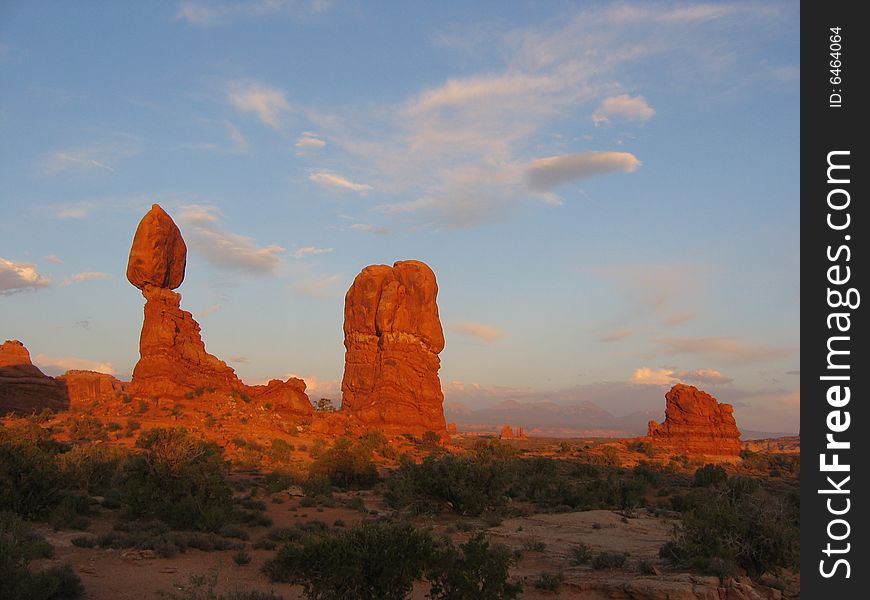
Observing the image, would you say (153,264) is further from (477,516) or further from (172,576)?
(172,576)

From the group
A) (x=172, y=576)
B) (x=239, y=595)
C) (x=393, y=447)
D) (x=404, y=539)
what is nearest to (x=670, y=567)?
(x=404, y=539)

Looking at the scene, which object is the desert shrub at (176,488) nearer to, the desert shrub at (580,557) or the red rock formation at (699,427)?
the desert shrub at (580,557)

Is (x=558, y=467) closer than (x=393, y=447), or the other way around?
(x=558, y=467)

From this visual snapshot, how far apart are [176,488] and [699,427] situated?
52.9m

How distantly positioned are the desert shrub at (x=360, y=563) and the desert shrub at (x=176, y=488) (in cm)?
840

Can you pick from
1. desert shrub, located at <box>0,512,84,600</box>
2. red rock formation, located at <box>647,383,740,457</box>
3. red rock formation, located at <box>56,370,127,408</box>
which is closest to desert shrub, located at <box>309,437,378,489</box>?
desert shrub, located at <box>0,512,84,600</box>

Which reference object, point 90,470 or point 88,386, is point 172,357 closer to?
point 88,386

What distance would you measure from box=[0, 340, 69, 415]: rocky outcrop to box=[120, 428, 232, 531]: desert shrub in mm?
29722

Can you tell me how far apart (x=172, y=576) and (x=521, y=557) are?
23.8 ft

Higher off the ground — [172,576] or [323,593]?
[323,593]

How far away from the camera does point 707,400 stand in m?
59.9

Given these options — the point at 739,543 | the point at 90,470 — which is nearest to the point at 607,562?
the point at 739,543

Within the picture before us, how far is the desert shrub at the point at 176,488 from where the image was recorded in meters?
16.4

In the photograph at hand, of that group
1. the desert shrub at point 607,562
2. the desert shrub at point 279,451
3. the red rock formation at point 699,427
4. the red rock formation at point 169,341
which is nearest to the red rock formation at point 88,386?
the red rock formation at point 169,341
